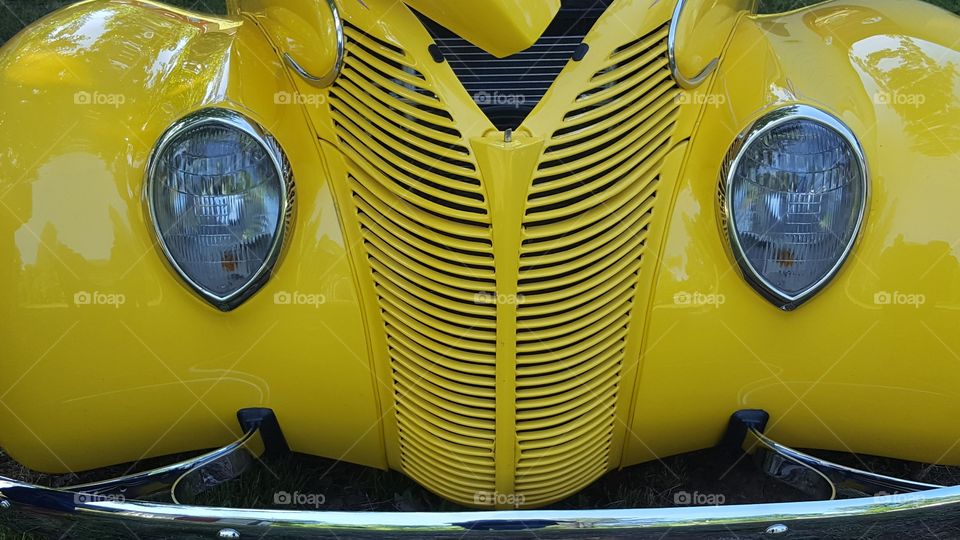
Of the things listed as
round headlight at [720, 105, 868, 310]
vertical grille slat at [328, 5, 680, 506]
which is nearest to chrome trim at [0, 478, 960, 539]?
vertical grille slat at [328, 5, 680, 506]

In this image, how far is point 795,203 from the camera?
2.09 metres

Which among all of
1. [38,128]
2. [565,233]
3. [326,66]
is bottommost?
[565,233]

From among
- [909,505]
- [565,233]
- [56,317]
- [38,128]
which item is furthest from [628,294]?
[38,128]

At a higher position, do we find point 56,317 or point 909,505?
point 56,317

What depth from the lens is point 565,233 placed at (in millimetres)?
2133

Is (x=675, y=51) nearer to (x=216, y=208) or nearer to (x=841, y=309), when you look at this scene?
(x=841, y=309)

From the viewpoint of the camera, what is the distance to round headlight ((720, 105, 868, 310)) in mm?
2096

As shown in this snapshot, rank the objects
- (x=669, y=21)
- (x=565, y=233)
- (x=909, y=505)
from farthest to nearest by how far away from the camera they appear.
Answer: (x=669, y=21) → (x=565, y=233) → (x=909, y=505)

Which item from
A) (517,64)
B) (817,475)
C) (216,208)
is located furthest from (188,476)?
(817,475)

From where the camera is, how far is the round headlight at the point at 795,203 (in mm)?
2096

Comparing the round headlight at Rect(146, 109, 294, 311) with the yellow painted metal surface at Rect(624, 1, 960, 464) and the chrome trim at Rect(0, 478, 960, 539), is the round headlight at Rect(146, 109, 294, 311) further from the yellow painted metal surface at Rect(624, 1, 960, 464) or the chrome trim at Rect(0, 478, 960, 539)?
the yellow painted metal surface at Rect(624, 1, 960, 464)

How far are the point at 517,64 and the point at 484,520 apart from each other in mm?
1113

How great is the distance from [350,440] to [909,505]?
1284mm

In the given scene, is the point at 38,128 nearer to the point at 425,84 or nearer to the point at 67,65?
the point at 67,65
